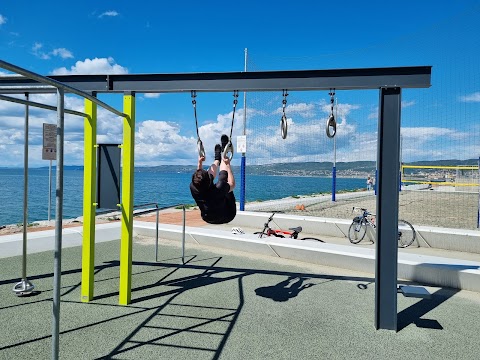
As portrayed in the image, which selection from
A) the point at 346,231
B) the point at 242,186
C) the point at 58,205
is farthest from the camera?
the point at 242,186

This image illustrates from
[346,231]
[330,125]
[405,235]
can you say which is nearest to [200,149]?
[330,125]

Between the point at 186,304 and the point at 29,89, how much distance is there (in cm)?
268

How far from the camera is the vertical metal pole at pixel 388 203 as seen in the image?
3.34m

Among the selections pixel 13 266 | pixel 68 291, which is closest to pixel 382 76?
pixel 68 291

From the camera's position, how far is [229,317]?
138 inches

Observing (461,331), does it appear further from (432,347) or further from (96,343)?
(96,343)

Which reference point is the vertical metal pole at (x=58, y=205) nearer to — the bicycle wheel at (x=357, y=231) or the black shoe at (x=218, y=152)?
the black shoe at (x=218, y=152)

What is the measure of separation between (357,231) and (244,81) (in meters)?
4.92

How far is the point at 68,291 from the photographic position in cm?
416

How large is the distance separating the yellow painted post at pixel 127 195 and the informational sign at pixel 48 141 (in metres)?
1.97

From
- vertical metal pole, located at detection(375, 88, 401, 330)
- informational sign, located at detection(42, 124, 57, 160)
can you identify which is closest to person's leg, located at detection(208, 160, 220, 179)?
vertical metal pole, located at detection(375, 88, 401, 330)

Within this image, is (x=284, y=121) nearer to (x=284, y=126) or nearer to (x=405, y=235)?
(x=284, y=126)

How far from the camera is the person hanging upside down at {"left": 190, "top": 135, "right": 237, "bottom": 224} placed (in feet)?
12.3

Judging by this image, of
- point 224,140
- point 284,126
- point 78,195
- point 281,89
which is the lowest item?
point 78,195
